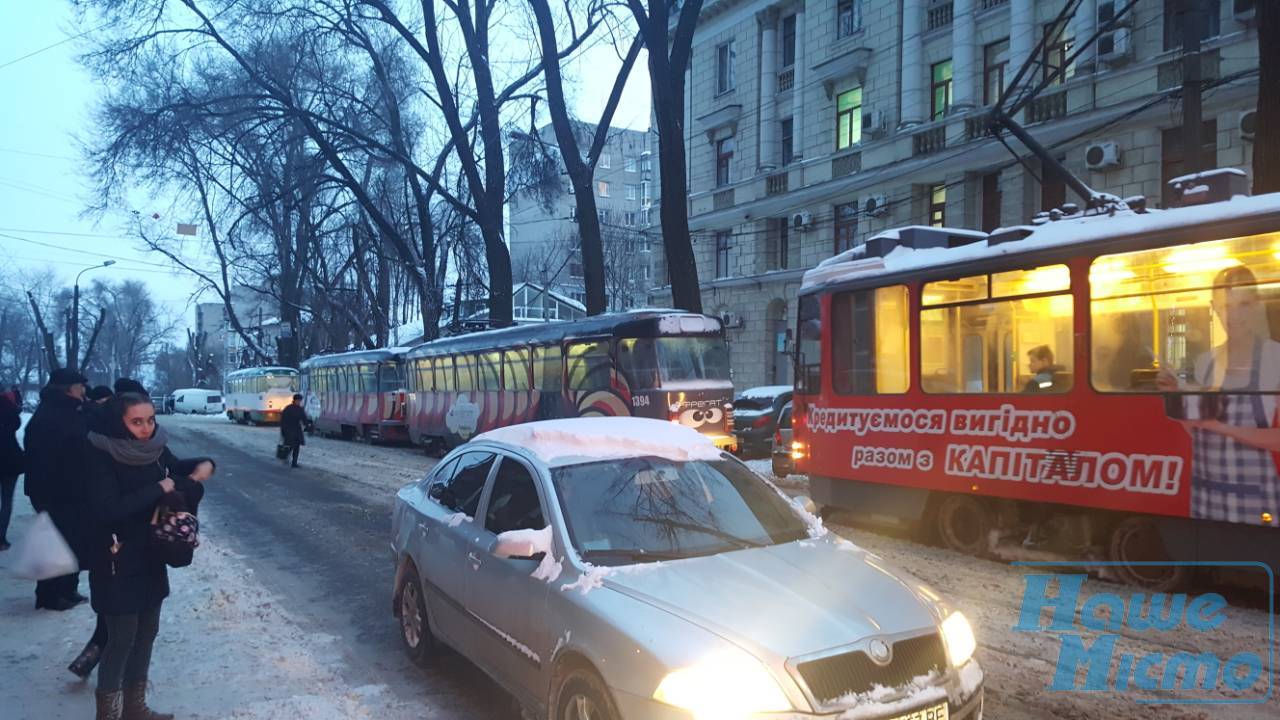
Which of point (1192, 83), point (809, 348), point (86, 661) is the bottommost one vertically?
point (86, 661)

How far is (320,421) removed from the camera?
36.3 metres

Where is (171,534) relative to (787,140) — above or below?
below

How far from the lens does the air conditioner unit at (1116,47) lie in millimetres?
20359

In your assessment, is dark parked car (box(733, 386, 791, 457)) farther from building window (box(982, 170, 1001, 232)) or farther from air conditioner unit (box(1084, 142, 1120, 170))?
air conditioner unit (box(1084, 142, 1120, 170))

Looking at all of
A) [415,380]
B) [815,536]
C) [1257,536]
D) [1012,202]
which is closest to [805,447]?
[1257,536]

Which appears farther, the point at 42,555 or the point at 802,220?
the point at 802,220

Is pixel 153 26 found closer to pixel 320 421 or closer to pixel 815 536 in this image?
pixel 320 421

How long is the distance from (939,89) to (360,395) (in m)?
21.8

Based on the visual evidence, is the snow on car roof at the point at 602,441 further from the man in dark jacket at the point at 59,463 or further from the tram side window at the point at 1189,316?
the tram side window at the point at 1189,316

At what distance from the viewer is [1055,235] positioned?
8.06 metres

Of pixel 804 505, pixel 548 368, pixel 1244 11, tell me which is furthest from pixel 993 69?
pixel 804 505

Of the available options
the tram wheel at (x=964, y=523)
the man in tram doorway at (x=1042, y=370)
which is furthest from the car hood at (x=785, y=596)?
the tram wheel at (x=964, y=523)

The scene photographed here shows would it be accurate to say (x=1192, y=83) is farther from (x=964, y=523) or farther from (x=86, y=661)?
(x=86, y=661)

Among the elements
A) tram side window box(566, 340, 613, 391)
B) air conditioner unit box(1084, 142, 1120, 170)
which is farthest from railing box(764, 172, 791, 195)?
tram side window box(566, 340, 613, 391)
